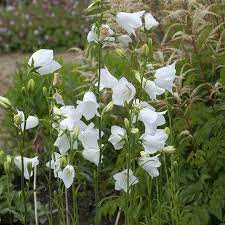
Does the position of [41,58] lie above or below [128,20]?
below

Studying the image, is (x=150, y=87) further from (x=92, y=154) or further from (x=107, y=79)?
(x=92, y=154)

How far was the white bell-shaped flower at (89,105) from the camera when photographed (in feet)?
8.57

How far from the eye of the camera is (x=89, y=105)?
8.64ft

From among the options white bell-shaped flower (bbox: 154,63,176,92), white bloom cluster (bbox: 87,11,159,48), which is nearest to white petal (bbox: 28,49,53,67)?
white bloom cluster (bbox: 87,11,159,48)

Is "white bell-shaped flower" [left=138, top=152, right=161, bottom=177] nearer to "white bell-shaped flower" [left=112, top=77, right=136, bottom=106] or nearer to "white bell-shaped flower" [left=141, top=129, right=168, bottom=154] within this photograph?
"white bell-shaped flower" [left=141, top=129, right=168, bottom=154]

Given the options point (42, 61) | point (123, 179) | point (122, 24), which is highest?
point (122, 24)

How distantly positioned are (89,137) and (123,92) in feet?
0.70

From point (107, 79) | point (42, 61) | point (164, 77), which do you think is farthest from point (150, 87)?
point (42, 61)

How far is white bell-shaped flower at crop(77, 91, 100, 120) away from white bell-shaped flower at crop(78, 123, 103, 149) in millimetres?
66

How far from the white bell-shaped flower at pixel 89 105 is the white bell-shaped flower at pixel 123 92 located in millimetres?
77

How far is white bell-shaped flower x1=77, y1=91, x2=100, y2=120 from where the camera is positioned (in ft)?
8.57

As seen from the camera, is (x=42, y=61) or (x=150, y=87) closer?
(x=42, y=61)

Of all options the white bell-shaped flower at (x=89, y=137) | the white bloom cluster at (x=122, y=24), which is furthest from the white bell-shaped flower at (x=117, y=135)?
the white bloom cluster at (x=122, y=24)

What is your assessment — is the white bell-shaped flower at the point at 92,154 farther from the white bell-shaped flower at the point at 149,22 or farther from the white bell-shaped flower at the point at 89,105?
the white bell-shaped flower at the point at 149,22
